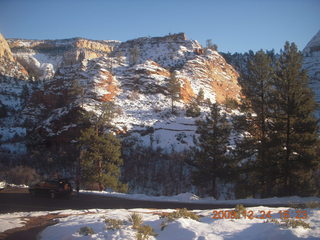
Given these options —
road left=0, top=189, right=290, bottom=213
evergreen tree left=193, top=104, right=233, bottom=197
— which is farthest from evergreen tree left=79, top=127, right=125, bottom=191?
evergreen tree left=193, top=104, right=233, bottom=197

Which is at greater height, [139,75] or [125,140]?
[139,75]

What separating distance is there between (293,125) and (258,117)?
95.4 inches

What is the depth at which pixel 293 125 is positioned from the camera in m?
17.2

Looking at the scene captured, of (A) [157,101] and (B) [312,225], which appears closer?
(B) [312,225]

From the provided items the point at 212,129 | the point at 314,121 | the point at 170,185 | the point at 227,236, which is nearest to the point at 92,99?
the point at 170,185

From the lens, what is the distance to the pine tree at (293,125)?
16797mm

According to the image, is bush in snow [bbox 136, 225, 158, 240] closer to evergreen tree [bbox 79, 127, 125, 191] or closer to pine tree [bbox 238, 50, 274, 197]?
pine tree [bbox 238, 50, 274, 197]

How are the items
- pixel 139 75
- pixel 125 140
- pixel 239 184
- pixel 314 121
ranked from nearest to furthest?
pixel 314 121, pixel 239 184, pixel 125 140, pixel 139 75

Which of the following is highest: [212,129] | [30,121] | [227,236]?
[30,121]

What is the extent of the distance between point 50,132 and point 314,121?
49.0 metres

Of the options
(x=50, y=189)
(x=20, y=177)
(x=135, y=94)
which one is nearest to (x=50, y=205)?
(x=50, y=189)

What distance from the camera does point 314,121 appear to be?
16.8 m

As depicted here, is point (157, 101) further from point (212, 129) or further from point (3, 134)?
point (212, 129)

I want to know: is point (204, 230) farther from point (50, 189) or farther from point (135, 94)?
point (135, 94)
